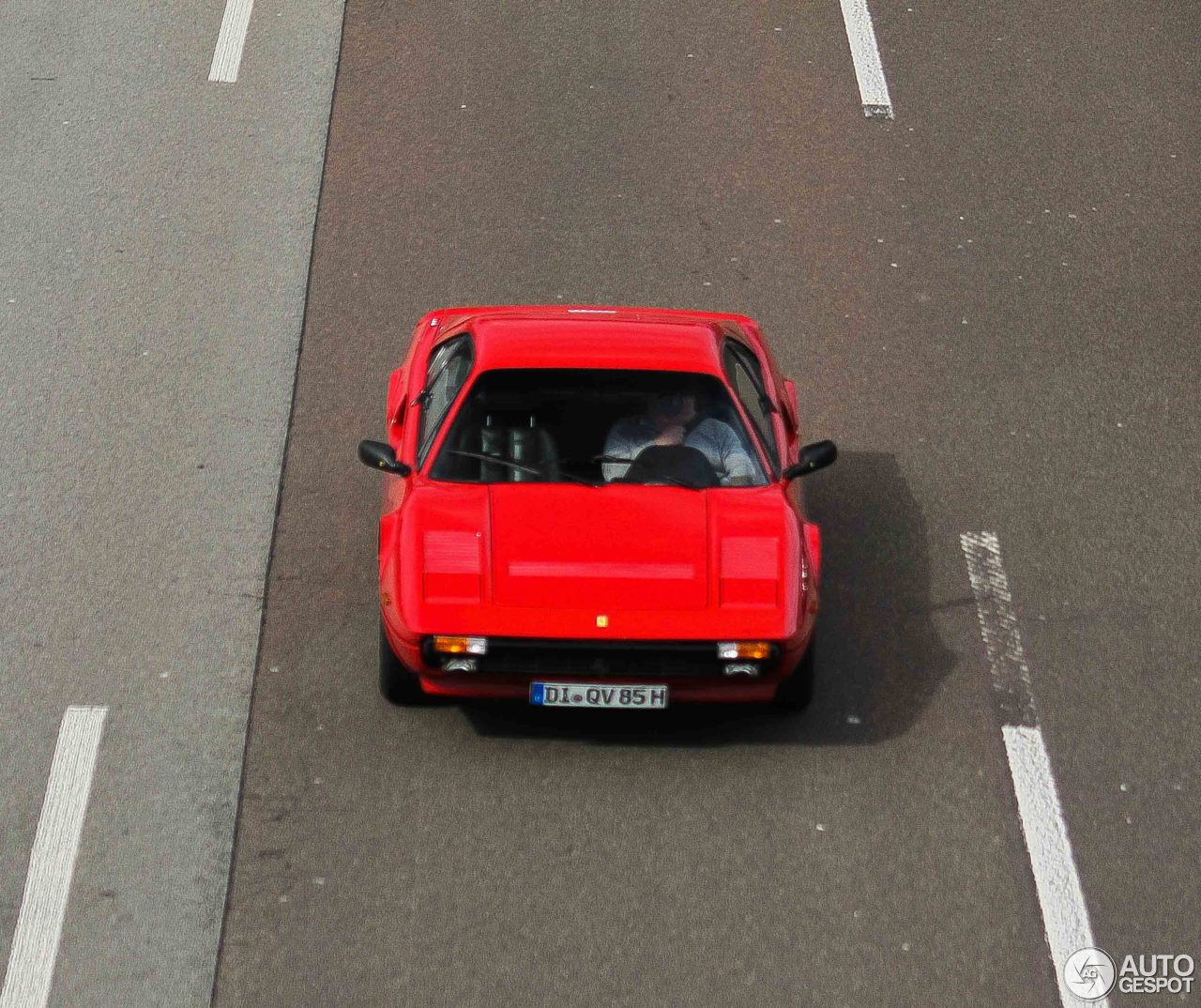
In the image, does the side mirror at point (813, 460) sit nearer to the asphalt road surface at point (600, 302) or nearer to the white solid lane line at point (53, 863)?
the asphalt road surface at point (600, 302)

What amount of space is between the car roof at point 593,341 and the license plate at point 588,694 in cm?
163

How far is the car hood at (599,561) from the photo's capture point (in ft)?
24.2

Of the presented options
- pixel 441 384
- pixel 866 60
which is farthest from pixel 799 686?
pixel 866 60

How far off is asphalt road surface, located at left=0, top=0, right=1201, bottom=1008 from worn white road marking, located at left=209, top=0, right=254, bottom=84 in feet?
0.45

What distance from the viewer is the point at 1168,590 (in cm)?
909

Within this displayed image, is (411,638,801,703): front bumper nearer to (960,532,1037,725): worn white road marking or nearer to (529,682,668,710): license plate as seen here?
Answer: (529,682,668,710): license plate

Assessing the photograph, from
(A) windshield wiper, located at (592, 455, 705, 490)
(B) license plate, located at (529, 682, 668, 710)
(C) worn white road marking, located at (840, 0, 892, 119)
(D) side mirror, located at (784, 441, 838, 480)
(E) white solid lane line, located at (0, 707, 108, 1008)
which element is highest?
(C) worn white road marking, located at (840, 0, 892, 119)

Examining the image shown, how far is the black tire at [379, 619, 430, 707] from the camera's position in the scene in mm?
7801

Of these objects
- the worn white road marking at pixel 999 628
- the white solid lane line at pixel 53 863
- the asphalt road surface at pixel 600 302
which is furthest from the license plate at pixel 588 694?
the white solid lane line at pixel 53 863

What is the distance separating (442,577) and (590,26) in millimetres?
7979

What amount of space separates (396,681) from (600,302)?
4.05m

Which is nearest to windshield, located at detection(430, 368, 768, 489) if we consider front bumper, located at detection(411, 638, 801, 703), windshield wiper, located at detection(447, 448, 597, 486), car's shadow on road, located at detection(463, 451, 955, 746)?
windshield wiper, located at detection(447, 448, 597, 486)

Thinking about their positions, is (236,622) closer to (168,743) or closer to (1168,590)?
(168,743)

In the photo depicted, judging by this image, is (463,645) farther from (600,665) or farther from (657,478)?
(657,478)
